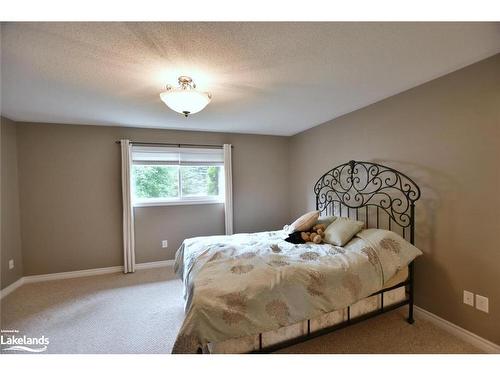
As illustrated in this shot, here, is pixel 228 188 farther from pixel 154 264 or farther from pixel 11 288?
pixel 11 288

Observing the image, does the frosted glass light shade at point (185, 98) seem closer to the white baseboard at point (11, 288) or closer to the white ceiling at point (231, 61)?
the white ceiling at point (231, 61)

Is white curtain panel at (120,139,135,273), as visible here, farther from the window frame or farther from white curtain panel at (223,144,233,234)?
white curtain panel at (223,144,233,234)

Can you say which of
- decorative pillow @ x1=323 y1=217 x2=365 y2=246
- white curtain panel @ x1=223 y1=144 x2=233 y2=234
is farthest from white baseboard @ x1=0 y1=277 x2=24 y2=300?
decorative pillow @ x1=323 y1=217 x2=365 y2=246

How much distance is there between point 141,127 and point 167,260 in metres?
2.27

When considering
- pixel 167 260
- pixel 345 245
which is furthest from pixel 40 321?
pixel 345 245

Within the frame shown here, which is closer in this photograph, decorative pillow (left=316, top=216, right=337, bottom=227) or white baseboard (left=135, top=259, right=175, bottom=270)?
decorative pillow (left=316, top=216, right=337, bottom=227)

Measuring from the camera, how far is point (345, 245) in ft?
7.33

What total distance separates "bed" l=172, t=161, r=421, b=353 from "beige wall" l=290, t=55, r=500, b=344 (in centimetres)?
18

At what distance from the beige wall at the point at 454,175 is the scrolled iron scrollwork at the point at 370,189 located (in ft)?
0.35

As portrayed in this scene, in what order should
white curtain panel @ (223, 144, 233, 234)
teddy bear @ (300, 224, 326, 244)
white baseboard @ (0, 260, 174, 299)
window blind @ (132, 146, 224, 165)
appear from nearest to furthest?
teddy bear @ (300, 224, 326, 244) < white baseboard @ (0, 260, 174, 299) < window blind @ (132, 146, 224, 165) < white curtain panel @ (223, 144, 233, 234)

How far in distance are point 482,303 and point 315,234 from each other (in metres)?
1.41

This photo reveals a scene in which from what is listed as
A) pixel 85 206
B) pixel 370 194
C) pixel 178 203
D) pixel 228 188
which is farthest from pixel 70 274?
pixel 370 194

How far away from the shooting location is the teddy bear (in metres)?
2.44
